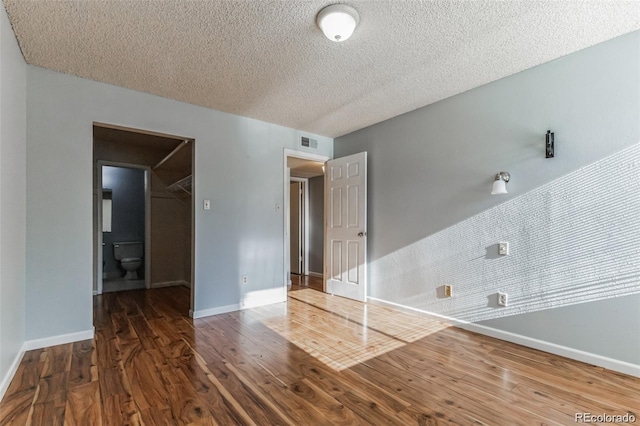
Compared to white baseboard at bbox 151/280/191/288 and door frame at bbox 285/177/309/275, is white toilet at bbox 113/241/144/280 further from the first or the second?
door frame at bbox 285/177/309/275

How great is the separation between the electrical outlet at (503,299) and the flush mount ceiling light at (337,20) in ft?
8.47

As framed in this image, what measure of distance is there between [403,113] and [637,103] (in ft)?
6.78

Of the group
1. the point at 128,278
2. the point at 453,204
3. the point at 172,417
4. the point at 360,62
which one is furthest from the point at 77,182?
the point at 453,204

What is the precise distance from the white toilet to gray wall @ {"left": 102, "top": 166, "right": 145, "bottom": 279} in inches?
20.5

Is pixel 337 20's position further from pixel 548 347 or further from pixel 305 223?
pixel 305 223

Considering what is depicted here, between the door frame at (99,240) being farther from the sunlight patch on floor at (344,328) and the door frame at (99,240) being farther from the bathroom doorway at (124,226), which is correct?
the sunlight patch on floor at (344,328)

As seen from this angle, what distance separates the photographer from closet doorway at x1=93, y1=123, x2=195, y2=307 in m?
4.68

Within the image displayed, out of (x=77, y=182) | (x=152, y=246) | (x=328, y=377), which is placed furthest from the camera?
(x=152, y=246)

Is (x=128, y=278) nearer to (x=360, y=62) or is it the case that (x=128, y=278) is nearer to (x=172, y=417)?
(x=172, y=417)

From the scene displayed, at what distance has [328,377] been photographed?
2.14 meters

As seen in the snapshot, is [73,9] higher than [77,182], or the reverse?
[73,9]

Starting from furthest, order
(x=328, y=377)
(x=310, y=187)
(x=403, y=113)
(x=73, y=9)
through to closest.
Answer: (x=310, y=187), (x=403, y=113), (x=328, y=377), (x=73, y=9)

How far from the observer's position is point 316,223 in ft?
20.7

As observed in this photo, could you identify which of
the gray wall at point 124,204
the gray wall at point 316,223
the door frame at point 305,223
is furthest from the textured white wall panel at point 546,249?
the gray wall at point 124,204
